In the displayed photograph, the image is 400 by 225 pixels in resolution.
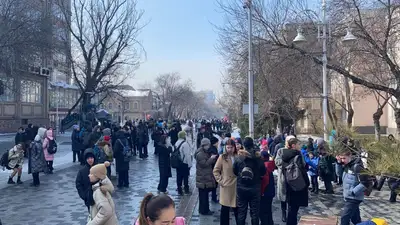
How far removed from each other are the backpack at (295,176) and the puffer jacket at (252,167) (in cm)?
49

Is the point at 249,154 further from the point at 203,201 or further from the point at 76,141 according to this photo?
the point at 76,141

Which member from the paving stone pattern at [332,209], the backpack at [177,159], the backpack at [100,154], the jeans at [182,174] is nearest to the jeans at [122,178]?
the backpack at [100,154]

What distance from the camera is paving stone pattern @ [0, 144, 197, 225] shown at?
870cm

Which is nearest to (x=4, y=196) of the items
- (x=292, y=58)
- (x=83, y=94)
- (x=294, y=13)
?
(x=292, y=58)

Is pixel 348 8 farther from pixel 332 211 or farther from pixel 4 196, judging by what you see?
pixel 4 196

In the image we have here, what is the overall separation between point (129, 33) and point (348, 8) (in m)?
24.8

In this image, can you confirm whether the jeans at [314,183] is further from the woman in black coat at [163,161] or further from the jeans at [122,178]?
the jeans at [122,178]

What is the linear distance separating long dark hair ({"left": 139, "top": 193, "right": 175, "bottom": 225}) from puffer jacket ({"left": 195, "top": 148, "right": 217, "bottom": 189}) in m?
5.58

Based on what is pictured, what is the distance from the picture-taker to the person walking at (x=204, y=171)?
28.5ft

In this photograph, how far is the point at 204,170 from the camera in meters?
8.76

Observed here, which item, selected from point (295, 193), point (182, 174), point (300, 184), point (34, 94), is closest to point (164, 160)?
point (182, 174)

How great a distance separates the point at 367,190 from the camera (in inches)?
273

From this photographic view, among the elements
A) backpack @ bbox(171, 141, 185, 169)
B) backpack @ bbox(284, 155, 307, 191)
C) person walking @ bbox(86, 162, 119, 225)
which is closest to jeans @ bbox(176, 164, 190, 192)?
backpack @ bbox(171, 141, 185, 169)

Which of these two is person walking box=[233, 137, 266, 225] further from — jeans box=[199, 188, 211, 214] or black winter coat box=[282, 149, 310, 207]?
jeans box=[199, 188, 211, 214]
